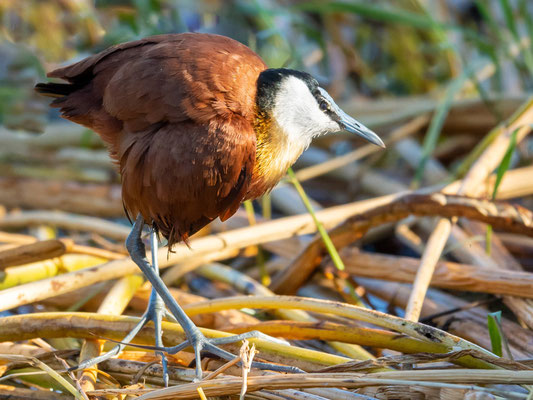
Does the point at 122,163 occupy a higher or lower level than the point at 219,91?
lower

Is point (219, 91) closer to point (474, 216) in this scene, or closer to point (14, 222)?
point (474, 216)

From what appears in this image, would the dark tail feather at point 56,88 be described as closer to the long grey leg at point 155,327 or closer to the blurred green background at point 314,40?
the long grey leg at point 155,327

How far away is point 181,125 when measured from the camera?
1.77m

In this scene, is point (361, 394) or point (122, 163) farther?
point (122, 163)

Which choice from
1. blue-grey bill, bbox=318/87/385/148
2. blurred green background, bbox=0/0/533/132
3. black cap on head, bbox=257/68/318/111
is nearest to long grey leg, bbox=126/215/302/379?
black cap on head, bbox=257/68/318/111

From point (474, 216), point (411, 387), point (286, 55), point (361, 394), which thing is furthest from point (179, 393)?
point (286, 55)

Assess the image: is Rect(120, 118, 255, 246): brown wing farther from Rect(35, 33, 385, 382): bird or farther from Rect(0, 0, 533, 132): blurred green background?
Rect(0, 0, 533, 132): blurred green background

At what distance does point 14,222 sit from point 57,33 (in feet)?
5.76

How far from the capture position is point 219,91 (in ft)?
5.91

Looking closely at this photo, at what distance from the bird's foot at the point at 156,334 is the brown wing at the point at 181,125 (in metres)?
0.23

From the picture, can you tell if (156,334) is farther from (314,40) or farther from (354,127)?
(314,40)

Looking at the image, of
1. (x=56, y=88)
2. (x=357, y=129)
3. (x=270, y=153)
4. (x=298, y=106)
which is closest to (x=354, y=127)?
(x=357, y=129)

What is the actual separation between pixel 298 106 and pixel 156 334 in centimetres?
77

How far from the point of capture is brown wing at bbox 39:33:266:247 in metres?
1.76
